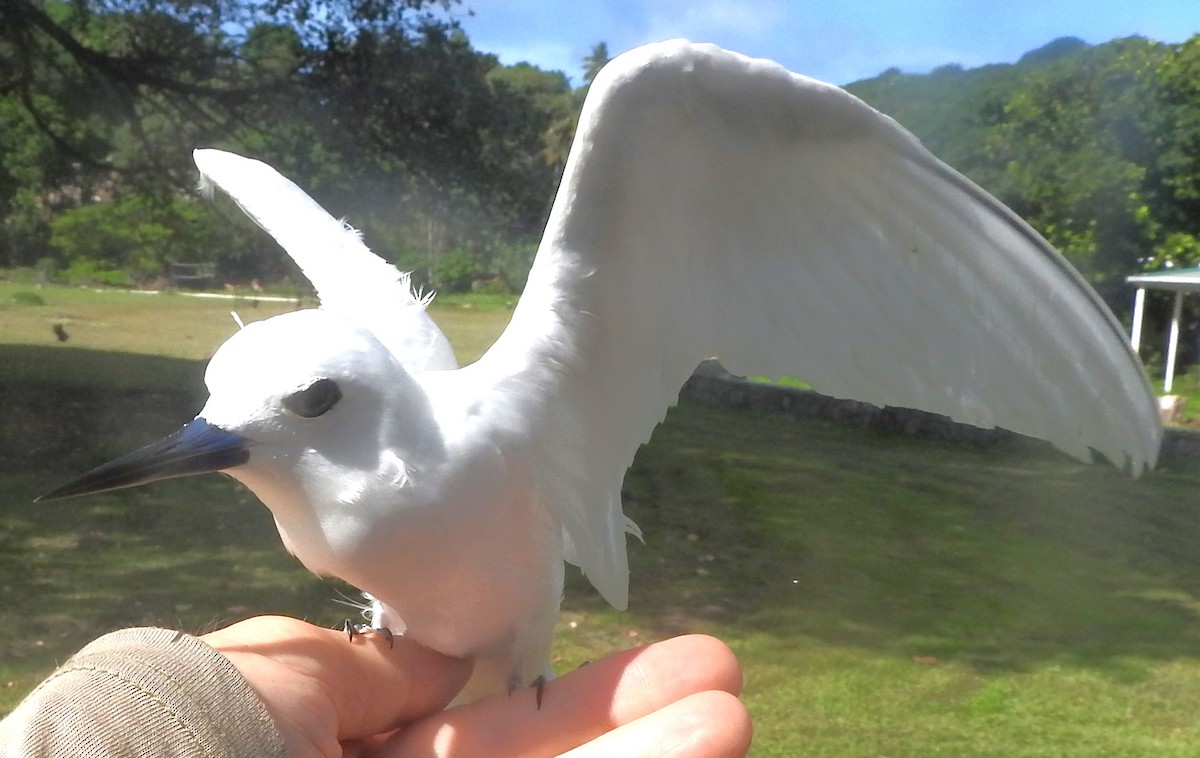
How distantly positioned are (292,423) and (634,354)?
368 mm

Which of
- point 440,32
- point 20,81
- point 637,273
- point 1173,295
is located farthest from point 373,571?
point 1173,295

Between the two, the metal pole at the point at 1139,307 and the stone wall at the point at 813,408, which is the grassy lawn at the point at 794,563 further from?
the metal pole at the point at 1139,307

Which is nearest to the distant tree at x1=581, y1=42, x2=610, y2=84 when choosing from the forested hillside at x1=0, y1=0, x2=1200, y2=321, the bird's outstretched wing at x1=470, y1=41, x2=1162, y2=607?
the forested hillside at x1=0, y1=0, x2=1200, y2=321

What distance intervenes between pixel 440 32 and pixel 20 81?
5.05ft

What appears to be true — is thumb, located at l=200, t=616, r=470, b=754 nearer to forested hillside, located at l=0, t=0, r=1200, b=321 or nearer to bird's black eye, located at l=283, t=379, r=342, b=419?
bird's black eye, located at l=283, t=379, r=342, b=419

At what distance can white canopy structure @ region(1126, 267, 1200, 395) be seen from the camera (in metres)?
4.04

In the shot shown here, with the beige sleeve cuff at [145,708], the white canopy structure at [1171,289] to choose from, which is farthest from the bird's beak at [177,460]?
the white canopy structure at [1171,289]

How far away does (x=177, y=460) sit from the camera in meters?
0.91

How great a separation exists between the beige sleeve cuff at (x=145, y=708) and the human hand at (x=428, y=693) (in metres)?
0.05

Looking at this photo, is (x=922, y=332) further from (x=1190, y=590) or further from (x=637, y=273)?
(x=1190, y=590)

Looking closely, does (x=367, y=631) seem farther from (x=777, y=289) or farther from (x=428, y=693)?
(x=777, y=289)

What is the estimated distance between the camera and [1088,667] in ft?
8.15

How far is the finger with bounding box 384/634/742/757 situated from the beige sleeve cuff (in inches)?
8.5

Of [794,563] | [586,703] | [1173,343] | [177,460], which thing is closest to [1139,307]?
[1173,343]
